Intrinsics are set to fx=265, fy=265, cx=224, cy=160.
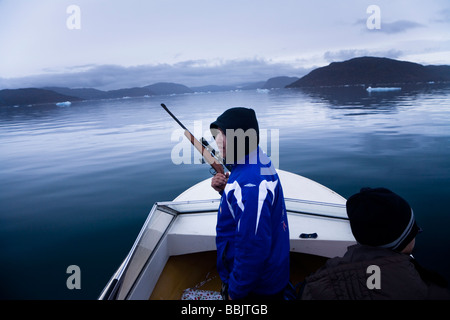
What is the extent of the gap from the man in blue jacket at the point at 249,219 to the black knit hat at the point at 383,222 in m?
0.54

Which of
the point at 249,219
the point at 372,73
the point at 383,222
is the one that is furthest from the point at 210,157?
the point at 372,73

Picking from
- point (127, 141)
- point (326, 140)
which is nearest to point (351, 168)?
point (326, 140)

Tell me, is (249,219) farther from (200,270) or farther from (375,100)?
(375,100)

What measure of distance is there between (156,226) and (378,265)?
252cm

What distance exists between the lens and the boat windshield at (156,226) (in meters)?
2.28

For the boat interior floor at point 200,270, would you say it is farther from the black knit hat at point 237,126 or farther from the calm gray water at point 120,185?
the black knit hat at point 237,126

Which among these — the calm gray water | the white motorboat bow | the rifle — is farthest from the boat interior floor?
the calm gray water

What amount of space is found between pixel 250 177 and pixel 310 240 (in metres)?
1.74

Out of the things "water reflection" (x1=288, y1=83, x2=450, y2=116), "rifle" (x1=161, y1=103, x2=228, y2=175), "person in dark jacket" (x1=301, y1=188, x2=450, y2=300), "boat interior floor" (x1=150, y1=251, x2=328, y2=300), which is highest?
"water reflection" (x1=288, y1=83, x2=450, y2=116)

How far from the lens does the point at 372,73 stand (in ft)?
515

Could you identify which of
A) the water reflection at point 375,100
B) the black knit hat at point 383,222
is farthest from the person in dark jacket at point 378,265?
the water reflection at point 375,100

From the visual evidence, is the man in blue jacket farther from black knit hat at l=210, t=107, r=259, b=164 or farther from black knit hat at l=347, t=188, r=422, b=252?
black knit hat at l=347, t=188, r=422, b=252

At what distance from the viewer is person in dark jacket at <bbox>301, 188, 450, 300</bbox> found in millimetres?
1369

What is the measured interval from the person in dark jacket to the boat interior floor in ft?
6.56
